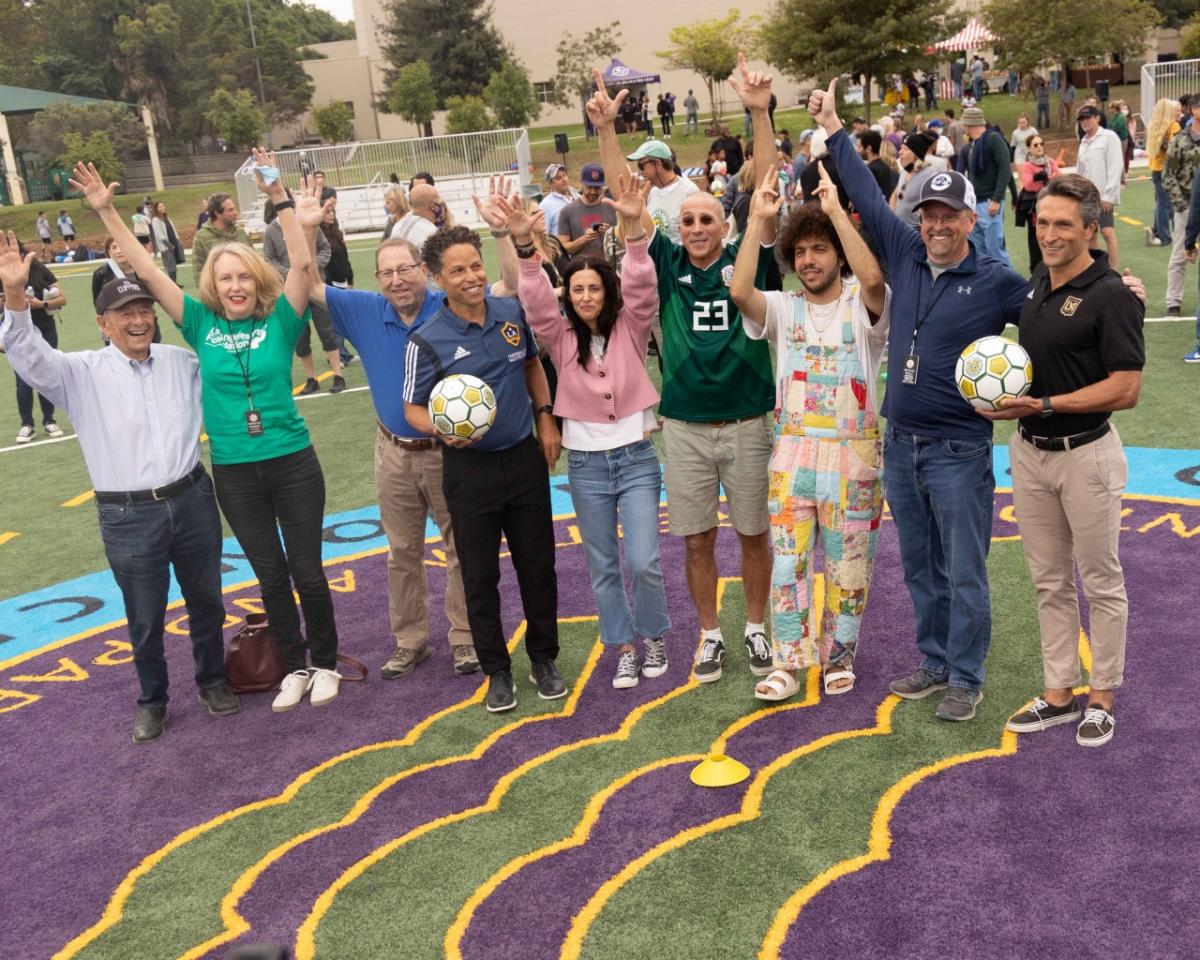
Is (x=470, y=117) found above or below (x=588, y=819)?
above

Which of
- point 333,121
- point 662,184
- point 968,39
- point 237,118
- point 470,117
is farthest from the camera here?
point 333,121

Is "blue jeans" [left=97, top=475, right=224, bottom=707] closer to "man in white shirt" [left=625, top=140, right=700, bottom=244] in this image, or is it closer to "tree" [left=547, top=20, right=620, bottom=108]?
"man in white shirt" [left=625, top=140, right=700, bottom=244]

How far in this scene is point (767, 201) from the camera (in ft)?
16.9

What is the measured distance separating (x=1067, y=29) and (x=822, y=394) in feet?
128

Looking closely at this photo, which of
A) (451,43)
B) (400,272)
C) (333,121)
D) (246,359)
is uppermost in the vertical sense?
(451,43)

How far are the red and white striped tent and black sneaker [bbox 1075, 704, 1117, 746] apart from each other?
143 feet

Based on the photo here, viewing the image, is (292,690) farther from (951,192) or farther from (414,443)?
(951,192)

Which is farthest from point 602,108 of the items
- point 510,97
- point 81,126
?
point 81,126

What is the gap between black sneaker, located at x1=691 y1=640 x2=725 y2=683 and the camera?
5.95 metres

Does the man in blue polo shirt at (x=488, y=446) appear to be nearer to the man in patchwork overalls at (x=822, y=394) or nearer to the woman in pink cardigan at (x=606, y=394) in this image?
the woman in pink cardigan at (x=606, y=394)

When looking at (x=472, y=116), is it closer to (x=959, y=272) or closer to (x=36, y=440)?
(x=36, y=440)

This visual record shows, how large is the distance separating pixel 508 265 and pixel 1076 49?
39.1 m

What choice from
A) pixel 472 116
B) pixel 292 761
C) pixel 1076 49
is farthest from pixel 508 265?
pixel 472 116

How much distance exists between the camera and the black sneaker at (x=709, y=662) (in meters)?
5.95
